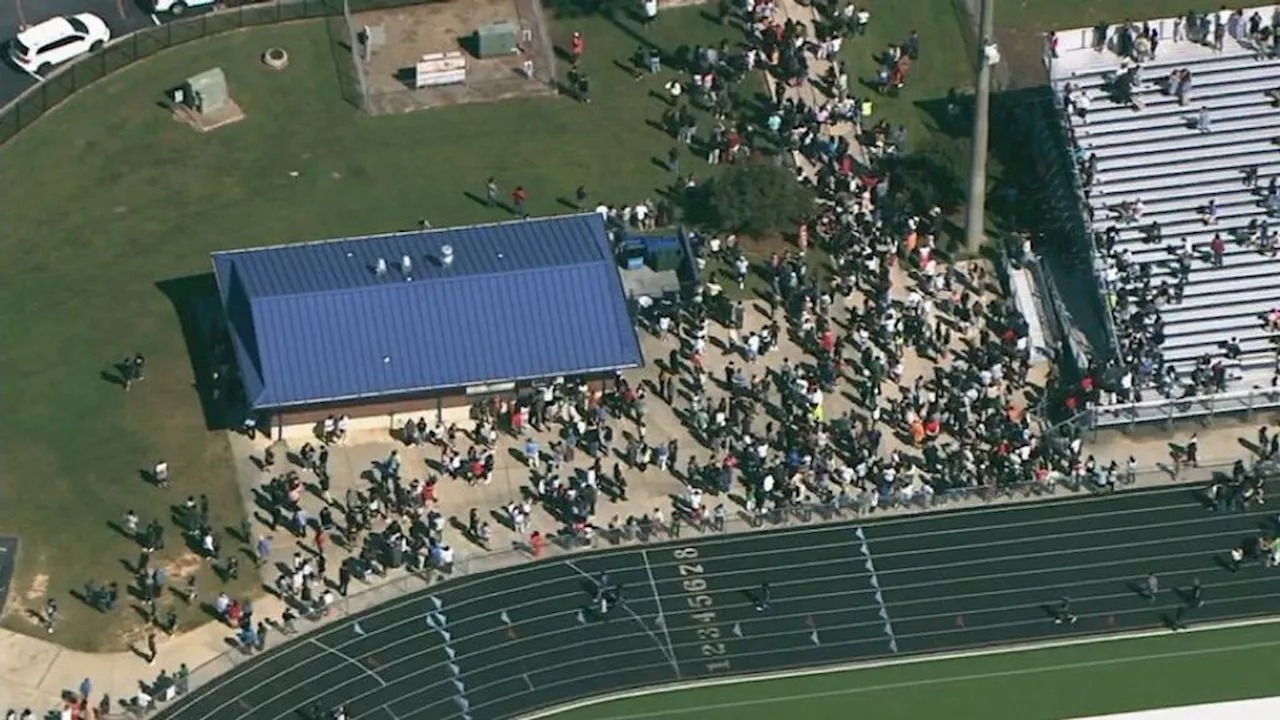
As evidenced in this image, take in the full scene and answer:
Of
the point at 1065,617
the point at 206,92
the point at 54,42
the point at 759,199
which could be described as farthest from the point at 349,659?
the point at 54,42

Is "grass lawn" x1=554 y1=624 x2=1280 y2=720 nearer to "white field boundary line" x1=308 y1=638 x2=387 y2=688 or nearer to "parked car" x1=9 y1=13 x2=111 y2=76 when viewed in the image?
"white field boundary line" x1=308 y1=638 x2=387 y2=688

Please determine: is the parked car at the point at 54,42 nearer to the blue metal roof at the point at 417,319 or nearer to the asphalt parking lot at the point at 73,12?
the asphalt parking lot at the point at 73,12

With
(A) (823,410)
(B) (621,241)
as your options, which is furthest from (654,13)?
(A) (823,410)

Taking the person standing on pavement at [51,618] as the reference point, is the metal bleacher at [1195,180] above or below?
above

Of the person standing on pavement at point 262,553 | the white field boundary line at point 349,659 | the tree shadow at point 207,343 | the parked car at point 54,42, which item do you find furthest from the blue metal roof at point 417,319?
the parked car at point 54,42

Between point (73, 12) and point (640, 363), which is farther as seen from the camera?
point (73, 12)

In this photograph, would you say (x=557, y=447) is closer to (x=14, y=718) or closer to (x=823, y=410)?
(x=823, y=410)

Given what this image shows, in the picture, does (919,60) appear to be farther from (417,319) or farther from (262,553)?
(262,553)
